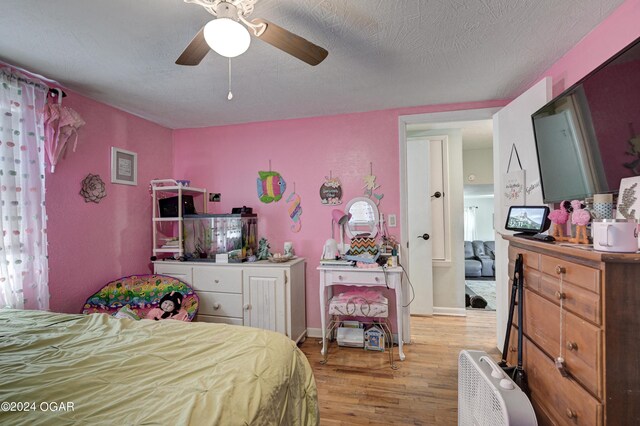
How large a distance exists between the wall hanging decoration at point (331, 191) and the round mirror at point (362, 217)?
143 mm

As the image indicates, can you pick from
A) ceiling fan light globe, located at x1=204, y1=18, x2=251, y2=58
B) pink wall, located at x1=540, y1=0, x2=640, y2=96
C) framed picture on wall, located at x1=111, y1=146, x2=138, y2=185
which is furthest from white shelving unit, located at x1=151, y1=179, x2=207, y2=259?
pink wall, located at x1=540, y1=0, x2=640, y2=96

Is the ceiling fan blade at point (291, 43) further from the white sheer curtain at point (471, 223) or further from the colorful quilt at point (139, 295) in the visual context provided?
the white sheer curtain at point (471, 223)

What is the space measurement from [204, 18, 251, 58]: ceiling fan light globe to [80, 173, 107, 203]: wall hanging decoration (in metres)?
2.07

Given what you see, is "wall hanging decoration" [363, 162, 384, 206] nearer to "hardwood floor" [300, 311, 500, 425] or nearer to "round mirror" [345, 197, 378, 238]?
"round mirror" [345, 197, 378, 238]

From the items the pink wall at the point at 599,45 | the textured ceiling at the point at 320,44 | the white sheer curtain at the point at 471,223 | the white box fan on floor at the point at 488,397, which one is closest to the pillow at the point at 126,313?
the textured ceiling at the point at 320,44

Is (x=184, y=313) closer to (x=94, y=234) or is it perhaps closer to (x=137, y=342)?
(x=94, y=234)

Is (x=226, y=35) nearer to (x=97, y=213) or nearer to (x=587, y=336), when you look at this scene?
(x=587, y=336)

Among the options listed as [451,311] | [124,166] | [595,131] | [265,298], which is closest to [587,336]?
[595,131]

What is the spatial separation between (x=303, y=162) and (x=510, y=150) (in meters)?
1.95

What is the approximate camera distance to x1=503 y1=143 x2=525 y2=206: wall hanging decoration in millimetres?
2162

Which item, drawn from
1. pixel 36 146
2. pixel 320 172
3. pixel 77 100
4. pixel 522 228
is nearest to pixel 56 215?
pixel 36 146

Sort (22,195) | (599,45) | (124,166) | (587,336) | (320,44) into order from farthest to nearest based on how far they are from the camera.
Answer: (124,166) < (22,195) < (320,44) < (599,45) < (587,336)

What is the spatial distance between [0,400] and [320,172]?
8.43 feet

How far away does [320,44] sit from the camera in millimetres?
1699
